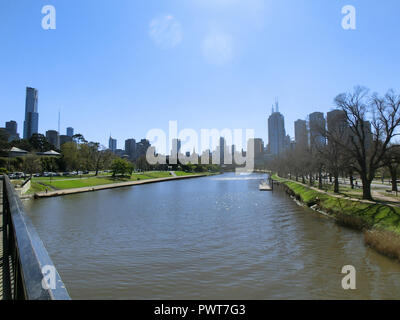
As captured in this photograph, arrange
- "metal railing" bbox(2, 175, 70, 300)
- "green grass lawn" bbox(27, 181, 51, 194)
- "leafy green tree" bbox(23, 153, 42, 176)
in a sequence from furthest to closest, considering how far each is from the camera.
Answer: "leafy green tree" bbox(23, 153, 42, 176), "green grass lawn" bbox(27, 181, 51, 194), "metal railing" bbox(2, 175, 70, 300)

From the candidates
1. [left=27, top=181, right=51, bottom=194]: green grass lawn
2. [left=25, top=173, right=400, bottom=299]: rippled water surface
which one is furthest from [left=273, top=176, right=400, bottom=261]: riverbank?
[left=27, top=181, right=51, bottom=194]: green grass lawn

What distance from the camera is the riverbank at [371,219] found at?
1703 cm

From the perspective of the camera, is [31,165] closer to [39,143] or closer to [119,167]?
[119,167]

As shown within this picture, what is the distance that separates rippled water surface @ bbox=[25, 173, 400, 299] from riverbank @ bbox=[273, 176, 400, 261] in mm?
867

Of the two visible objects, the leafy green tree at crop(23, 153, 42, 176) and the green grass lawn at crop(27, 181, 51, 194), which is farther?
the leafy green tree at crop(23, 153, 42, 176)

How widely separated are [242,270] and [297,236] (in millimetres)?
8974

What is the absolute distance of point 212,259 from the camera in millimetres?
15336

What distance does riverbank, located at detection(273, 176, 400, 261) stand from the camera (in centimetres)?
1703

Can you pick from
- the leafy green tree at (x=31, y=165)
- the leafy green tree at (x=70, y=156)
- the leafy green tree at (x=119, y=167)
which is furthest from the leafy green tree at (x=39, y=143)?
the leafy green tree at (x=119, y=167)

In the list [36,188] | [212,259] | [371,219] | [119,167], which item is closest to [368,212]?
[371,219]

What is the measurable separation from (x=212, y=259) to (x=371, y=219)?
52.7ft

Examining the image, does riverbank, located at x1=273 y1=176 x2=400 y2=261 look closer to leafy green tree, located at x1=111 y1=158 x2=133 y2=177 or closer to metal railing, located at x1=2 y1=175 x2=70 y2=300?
metal railing, located at x1=2 y1=175 x2=70 y2=300

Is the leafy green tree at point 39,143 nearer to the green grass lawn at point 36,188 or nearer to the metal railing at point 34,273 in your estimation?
the green grass lawn at point 36,188
